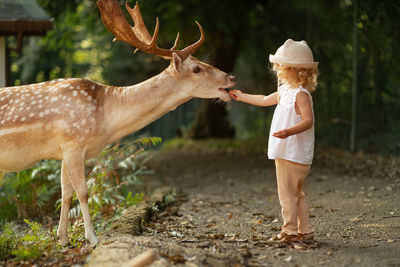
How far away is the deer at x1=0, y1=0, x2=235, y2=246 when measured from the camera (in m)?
4.84

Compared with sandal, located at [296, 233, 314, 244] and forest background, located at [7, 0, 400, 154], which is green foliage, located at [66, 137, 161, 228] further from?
sandal, located at [296, 233, 314, 244]

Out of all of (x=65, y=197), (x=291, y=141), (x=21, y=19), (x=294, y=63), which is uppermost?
(x=21, y=19)

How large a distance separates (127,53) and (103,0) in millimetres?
12281

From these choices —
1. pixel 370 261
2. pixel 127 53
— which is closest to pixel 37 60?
pixel 127 53

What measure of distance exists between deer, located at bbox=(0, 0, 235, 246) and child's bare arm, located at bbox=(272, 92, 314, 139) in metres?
0.72

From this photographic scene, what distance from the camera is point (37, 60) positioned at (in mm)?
15336

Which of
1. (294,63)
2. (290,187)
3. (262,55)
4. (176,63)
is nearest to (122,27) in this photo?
(176,63)

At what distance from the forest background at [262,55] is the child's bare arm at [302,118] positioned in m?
1.29

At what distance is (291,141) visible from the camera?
4648mm

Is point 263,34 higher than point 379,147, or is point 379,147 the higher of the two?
point 263,34

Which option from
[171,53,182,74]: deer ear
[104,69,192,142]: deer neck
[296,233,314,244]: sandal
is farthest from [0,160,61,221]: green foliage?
[296,233,314,244]: sandal

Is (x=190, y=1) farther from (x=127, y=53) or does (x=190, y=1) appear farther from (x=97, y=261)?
(x=97, y=261)

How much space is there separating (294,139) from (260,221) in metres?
1.67

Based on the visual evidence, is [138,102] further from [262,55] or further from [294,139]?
[262,55]
